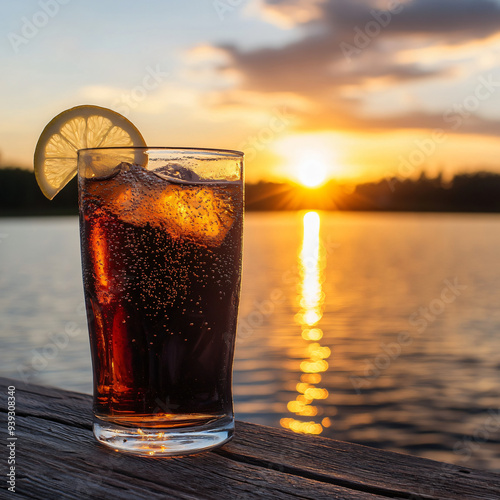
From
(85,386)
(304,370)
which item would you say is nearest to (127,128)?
(85,386)

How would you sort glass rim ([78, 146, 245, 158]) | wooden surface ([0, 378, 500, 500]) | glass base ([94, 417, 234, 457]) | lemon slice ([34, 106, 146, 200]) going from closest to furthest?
wooden surface ([0, 378, 500, 500])
glass base ([94, 417, 234, 457])
glass rim ([78, 146, 245, 158])
lemon slice ([34, 106, 146, 200])

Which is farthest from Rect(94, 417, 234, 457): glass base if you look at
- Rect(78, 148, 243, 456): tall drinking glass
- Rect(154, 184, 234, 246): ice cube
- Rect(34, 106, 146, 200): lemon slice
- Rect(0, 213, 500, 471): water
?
Rect(0, 213, 500, 471): water

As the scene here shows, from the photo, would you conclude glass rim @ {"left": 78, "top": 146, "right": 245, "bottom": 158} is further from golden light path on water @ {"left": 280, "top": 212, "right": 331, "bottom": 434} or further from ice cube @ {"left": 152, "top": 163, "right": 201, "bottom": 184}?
golden light path on water @ {"left": 280, "top": 212, "right": 331, "bottom": 434}

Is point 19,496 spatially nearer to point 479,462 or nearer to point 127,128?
point 127,128

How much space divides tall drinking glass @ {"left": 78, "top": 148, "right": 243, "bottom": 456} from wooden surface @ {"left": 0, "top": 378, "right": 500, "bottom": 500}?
3.4 inches

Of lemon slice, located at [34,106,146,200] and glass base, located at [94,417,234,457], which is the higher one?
lemon slice, located at [34,106,146,200]

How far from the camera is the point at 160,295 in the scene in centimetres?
165

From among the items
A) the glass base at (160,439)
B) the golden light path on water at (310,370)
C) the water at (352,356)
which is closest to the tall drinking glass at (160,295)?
the glass base at (160,439)

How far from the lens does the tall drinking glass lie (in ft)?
5.38

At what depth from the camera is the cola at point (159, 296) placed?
5.42 ft

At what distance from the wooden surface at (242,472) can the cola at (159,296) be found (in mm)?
129

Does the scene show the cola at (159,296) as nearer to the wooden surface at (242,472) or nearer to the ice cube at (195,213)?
the ice cube at (195,213)

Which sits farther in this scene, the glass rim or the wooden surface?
the glass rim

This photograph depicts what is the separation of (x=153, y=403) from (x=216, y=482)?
1.06ft
